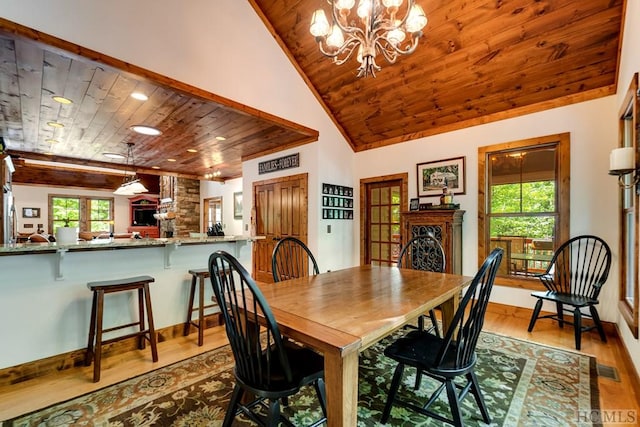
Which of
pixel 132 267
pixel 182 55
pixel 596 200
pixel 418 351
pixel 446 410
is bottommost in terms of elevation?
pixel 446 410

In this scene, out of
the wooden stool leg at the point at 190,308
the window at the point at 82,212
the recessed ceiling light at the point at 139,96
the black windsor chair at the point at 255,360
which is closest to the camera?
the black windsor chair at the point at 255,360

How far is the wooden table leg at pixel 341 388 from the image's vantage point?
1061 millimetres

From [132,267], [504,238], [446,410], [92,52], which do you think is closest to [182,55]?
[92,52]

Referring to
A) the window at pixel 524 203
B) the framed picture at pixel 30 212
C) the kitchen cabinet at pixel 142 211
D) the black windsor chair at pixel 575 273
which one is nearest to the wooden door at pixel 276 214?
the window at pixel 524 203

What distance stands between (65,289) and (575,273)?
16.2 ft

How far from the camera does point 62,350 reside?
226cm

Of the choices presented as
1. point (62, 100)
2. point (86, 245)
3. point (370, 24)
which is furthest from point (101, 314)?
point (370, 24)

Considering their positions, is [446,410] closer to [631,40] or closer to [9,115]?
[631,40]

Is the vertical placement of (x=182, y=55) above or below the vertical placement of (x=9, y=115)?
above

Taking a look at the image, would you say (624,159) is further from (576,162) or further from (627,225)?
(576,162)

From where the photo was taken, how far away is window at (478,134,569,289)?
327 cm

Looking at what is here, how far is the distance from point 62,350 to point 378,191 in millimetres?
4389

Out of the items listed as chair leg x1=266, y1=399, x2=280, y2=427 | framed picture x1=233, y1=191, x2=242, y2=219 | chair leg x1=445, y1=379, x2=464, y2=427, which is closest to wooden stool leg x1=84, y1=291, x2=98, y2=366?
chair leg x1=266, y1=399, x2=280, y2=427

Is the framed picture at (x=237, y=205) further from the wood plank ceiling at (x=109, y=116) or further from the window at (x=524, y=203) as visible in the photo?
the window at (x=524, y=203)
